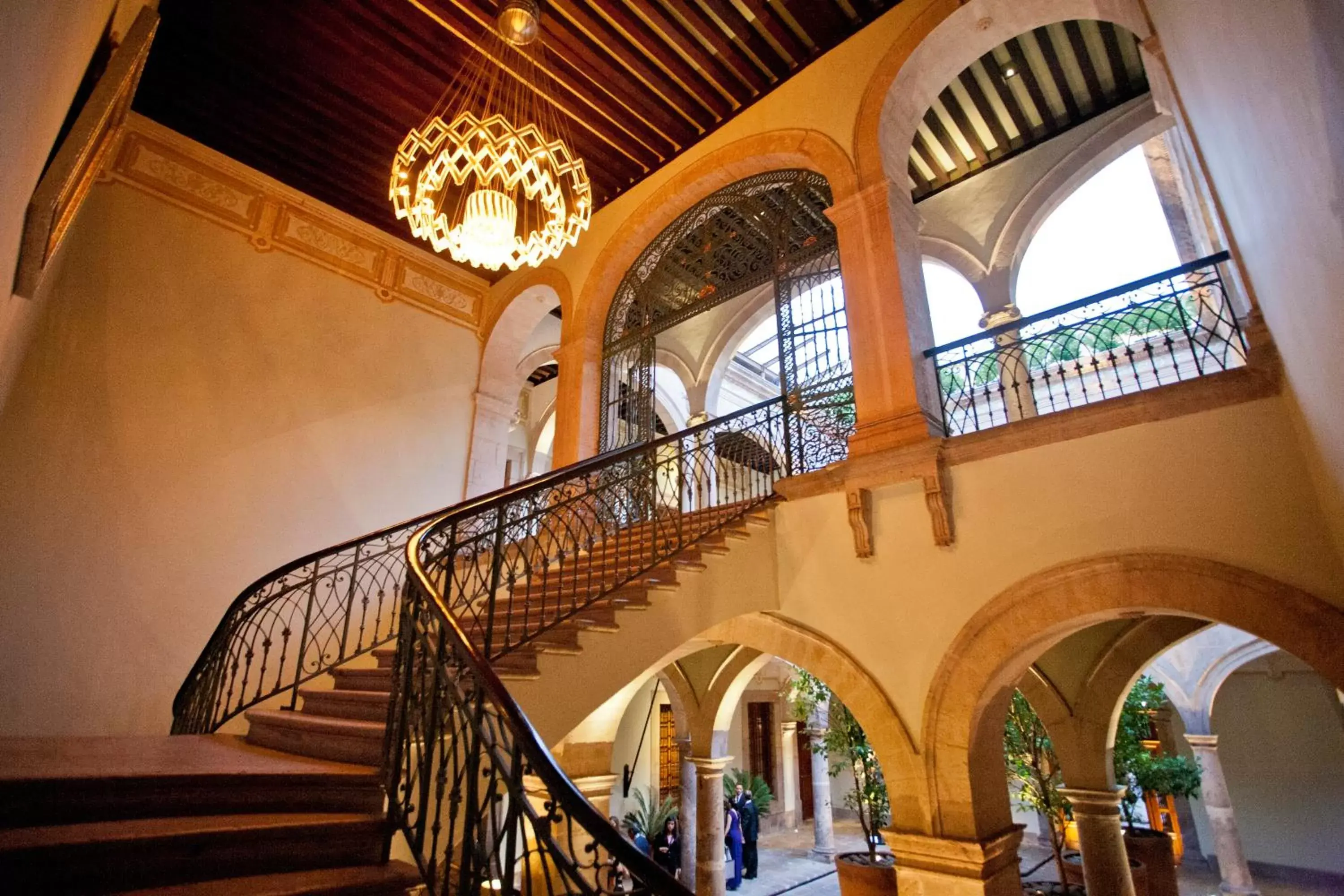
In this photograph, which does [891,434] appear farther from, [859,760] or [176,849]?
[176,849]

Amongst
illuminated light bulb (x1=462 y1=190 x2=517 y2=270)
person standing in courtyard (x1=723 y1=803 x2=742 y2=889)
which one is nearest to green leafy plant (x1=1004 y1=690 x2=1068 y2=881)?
person standing in courtyard (x1=723 y1=803 x2=742 y2=889)

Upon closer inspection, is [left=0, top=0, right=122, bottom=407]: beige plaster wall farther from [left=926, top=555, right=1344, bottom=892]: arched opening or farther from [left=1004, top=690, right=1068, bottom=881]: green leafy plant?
[left=1004, top=690, right=1068, bottom=881]: green leafy plant

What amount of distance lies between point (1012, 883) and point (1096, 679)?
2.60 metres

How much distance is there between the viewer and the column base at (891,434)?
4.34 meters

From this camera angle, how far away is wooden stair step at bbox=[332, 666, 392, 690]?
143 inches

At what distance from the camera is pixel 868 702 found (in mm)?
4191

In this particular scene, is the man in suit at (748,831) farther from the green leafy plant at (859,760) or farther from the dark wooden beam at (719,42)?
the dark wooden beam at (719,42)

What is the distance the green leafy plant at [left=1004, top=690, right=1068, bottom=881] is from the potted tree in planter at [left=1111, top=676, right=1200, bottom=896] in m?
0.59

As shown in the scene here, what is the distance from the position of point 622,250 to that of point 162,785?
20.8ft

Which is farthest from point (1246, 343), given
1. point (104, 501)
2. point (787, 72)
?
point (104, 501)

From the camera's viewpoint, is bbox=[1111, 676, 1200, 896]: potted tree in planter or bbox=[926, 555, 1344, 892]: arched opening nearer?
bbox=[926, 555, 1344, 892]: arched opening

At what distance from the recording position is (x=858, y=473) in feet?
14.7

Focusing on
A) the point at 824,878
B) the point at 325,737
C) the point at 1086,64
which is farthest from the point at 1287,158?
the point at 824,878

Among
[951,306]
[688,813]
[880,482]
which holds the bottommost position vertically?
[688,813]
